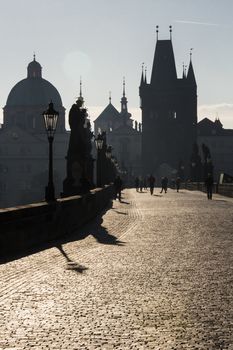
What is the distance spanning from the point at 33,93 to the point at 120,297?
139 meters

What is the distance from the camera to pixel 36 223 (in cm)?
1616

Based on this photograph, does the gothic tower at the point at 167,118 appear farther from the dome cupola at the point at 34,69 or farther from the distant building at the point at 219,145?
the distant building at the point at 219,145

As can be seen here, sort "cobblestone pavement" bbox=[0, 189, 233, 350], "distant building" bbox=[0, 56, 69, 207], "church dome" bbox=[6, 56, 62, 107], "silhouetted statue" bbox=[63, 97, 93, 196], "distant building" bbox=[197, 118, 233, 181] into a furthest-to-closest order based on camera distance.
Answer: "distant building" bbox=[197, 118, 233, 181], "church dome" bbox=[6, 56, 62, 107], "distant building" bbox=[0, 56, 69, 207], "silhouetted statue" bbox=[63, 97, 93, 196], "cobblestone pavement" bbox=[0, 189, 233, 350]

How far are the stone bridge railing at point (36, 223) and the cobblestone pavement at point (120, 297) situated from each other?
1.92ft

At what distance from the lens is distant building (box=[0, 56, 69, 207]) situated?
144 m

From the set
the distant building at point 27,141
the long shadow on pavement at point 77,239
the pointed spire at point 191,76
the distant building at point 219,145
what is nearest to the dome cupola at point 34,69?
the distant building at point 27,141

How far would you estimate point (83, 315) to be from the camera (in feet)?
25.5

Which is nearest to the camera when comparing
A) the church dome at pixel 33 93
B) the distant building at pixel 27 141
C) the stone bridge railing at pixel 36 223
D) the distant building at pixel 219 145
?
the stone bridge railing at pixel 36 223

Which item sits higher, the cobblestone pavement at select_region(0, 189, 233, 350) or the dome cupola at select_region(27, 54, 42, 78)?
the dome cupola at select_region(27, 54, 42, 78)

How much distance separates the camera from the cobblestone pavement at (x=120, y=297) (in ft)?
22.0

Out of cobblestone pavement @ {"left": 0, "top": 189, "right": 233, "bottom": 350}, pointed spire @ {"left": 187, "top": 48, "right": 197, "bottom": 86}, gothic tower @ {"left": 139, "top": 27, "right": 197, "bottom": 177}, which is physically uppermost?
pointed spire @ {"left": 187, "top": 48, "right": 197, "bottom": 86}

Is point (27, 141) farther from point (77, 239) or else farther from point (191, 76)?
point (77, 239)

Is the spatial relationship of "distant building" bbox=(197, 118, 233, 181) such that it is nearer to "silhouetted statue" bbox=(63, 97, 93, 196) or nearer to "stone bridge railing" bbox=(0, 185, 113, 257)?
"silhouetted statue" bbox=(63, 97, 93, 196)

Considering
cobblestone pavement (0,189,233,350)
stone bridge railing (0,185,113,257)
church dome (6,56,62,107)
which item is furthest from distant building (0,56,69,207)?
cobblestone pavement (0,189,233,350)
